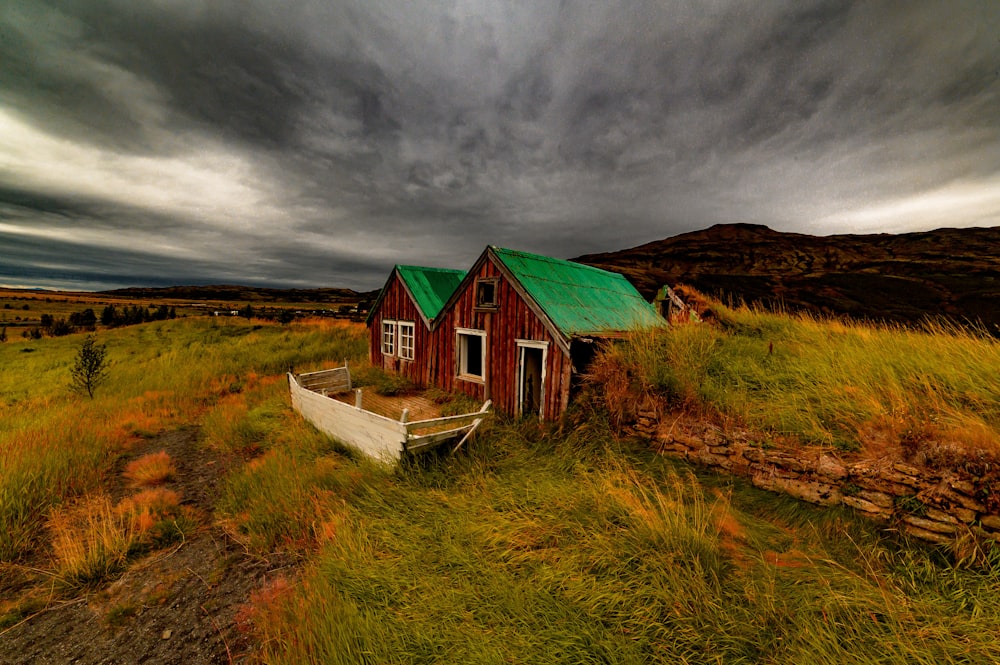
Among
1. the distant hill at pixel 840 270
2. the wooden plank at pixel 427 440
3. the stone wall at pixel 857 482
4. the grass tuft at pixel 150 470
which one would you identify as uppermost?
the distant hill at pixel 840 270

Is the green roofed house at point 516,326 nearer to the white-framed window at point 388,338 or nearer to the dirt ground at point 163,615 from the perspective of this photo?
the white-framed window at point 388,338

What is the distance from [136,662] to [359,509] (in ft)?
8.72

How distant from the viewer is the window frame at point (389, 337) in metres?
15.0

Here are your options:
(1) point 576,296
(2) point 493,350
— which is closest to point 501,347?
(2) point 493,350

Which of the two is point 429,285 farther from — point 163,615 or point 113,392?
point 113,392

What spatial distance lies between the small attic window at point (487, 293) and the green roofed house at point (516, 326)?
0.03m

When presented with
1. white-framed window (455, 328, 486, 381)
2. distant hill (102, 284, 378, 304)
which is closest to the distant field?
distant hill (102, 284, 378, 304)

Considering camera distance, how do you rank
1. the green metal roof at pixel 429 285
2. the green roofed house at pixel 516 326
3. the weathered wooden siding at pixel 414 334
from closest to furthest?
1. the green roofed house at pixel 516 326
2. the weathered wooden siding at pixel 414 334
3. the green metal roof at pixel 429 285

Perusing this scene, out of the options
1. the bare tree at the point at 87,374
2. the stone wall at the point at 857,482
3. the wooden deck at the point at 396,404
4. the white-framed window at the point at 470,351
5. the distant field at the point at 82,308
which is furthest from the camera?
the distant field at the point at 82,308

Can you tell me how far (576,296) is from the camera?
10984 mm

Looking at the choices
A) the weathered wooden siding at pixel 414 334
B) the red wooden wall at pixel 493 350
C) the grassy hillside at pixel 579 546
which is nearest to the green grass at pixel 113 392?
the grassy hillside at pixel 579 546

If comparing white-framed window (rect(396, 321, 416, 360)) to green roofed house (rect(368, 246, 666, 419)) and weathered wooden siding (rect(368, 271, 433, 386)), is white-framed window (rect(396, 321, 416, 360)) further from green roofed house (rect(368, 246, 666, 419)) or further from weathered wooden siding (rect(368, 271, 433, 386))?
weathered wooden siding (rect(368, 271, 433, 386))

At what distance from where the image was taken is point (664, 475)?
5.70m

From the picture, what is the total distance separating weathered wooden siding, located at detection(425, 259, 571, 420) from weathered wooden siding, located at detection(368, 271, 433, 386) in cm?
103
